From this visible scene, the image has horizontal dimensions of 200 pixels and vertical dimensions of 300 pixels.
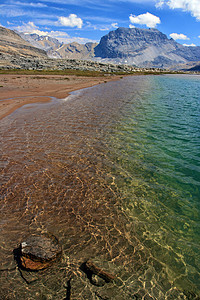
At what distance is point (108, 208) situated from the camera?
7.86m

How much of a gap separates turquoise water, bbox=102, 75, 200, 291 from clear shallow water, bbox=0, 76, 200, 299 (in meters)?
0.04

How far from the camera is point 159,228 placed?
275 inches

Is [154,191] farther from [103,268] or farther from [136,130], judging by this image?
[136,130]

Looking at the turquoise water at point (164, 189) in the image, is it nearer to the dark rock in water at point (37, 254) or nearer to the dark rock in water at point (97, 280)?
the dark rock in water at point (97, 280)

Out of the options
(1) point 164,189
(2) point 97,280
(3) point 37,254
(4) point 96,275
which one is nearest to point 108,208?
(4) point 96,275

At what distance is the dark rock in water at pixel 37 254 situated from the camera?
5168mm

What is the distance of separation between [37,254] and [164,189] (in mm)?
6497

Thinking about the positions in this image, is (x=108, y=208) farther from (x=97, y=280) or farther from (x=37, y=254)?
(x=37, y=254)

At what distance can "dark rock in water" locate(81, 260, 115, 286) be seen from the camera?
5074mm

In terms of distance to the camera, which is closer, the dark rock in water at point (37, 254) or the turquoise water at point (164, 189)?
the dark rock in water at point (37, 254)

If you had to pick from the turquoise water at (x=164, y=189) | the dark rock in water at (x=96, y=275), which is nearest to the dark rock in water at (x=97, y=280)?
the dark rock in water at (x=96, y=275)

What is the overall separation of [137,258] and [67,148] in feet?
29.2

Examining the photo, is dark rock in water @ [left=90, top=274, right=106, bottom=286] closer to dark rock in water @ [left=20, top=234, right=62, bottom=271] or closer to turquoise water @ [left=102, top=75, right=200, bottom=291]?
dark rock in water @ [left=20, top=234, right=62, bottom=271]

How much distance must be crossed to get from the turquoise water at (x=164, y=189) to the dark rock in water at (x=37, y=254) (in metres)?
3.19
